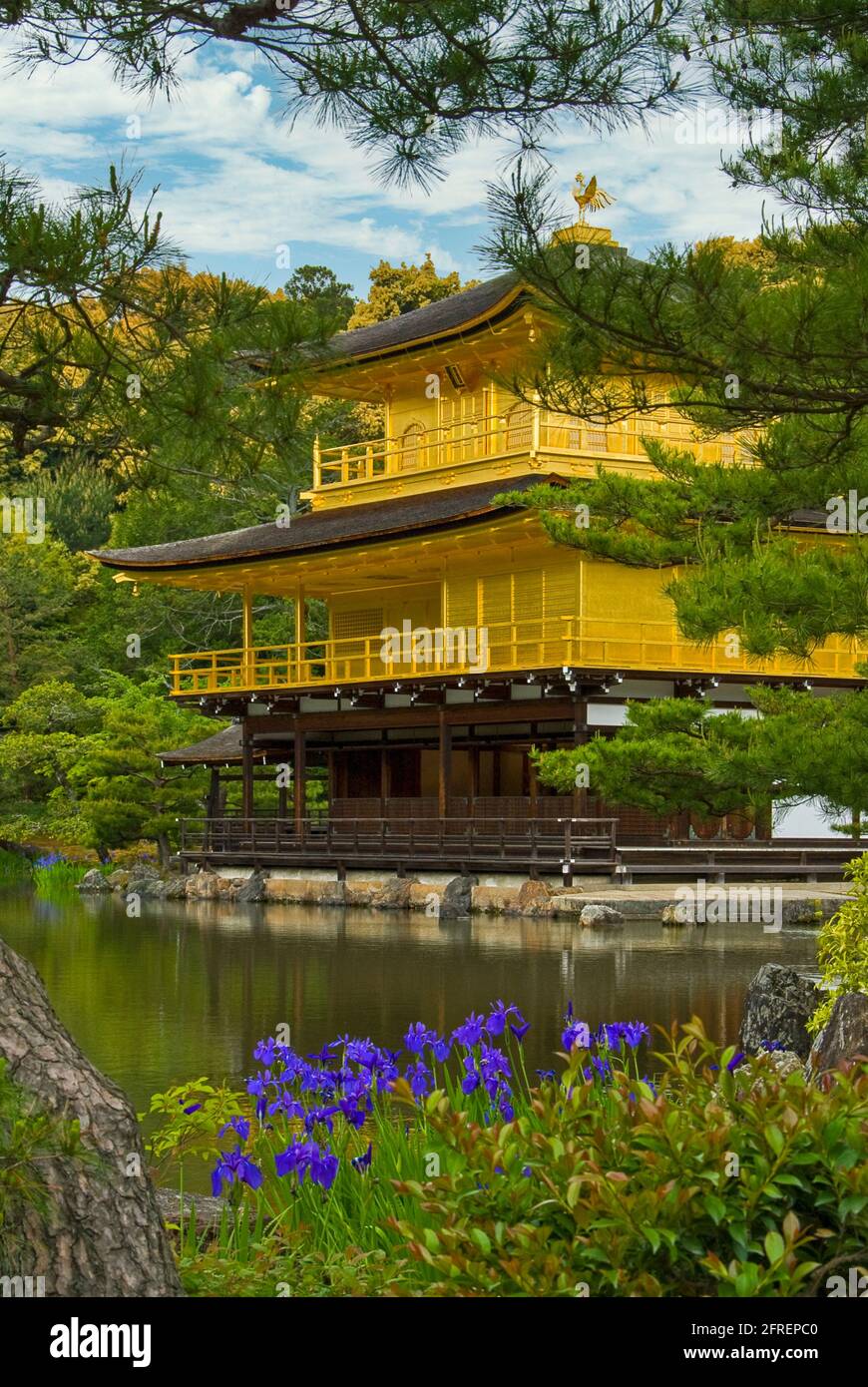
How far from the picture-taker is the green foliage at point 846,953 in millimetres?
8430

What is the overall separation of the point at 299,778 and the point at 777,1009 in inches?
853

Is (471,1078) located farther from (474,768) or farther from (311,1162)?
(474,768)

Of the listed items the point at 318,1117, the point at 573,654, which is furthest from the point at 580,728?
the point at 318,1117

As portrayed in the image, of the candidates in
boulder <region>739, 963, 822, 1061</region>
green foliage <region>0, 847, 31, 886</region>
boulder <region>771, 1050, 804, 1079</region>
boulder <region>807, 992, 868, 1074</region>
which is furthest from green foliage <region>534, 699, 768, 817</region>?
green foliage <region>0, 847, 31, 886</region>

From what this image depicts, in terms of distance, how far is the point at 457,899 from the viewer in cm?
2439

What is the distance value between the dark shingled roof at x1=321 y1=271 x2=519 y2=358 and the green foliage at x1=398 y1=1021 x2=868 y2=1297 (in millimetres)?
24781

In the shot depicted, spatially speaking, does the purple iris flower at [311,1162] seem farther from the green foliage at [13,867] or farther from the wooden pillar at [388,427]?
the green foliage at [13,867]

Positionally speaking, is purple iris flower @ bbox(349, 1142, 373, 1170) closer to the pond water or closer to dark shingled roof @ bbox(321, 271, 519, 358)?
the pond water

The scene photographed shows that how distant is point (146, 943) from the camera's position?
766 inches

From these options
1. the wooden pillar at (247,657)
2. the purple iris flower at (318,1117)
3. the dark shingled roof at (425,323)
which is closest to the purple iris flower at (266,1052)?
the purple iris flower at (318,1117)

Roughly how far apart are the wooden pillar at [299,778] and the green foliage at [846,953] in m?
21.7

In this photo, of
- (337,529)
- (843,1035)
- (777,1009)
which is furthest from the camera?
(337,529)

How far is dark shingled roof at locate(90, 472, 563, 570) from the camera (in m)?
27.1
